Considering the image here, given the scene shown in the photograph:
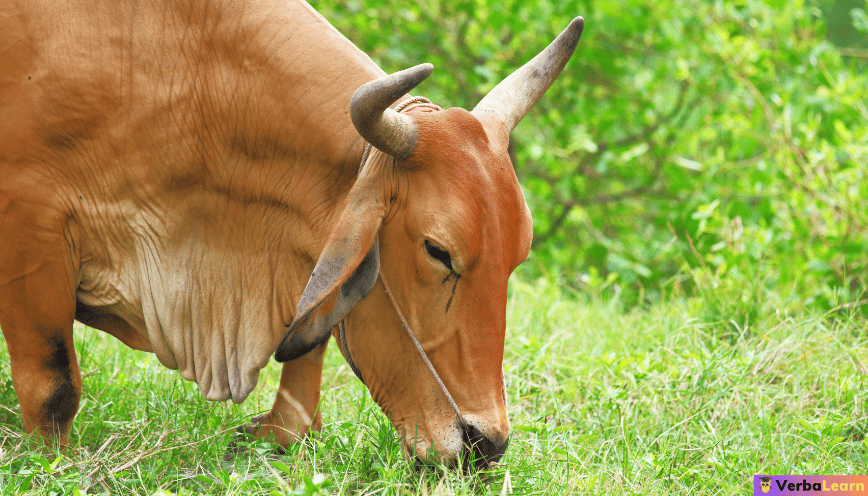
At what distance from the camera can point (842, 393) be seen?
385cm

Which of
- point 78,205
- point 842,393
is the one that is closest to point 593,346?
point 842,393

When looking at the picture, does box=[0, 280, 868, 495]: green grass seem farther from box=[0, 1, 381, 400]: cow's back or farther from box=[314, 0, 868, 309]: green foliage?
box=[314, 0, 868, 309]: green foliage

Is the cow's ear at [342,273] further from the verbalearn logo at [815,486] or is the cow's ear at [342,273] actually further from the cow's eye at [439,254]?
the verbalearn logo at [815,486]

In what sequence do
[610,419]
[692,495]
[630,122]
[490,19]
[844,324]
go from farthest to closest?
[630,122] → [490,19] → [844,324] → [610,419] → [692,495]

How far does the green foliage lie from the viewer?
5855 millimetres

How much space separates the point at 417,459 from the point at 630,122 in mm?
5350

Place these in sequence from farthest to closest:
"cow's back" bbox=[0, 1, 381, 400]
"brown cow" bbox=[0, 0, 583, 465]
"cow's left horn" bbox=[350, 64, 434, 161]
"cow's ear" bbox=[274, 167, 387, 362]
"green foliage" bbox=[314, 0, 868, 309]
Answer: "green foliage" bbox=[314, 0, 868, 309]
"cow's back" bbox=[0, 1, 381, 400]
"brown cow" bbox=[0, 0, 583, 465]
"cow's ear" bbox=[274, 167, 387, 362]
"cow's left horn" bbox=[350, 64, 434, 161]

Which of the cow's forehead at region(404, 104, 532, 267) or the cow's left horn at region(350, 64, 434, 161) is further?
the cow's forehead at region(404, 104, 532, 267)

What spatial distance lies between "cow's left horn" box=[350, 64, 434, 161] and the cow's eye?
302mm

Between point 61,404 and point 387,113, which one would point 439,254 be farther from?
point 61,404

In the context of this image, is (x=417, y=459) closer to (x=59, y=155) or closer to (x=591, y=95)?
(x=59, y=155)

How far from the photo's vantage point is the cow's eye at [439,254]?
271cm

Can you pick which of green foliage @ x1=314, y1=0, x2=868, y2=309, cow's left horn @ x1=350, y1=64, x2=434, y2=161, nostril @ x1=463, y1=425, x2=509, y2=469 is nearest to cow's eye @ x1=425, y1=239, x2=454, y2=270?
cow's left horn @ x1=350, y1=64, x2=434, y2=161

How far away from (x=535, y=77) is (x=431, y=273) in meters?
0.94
